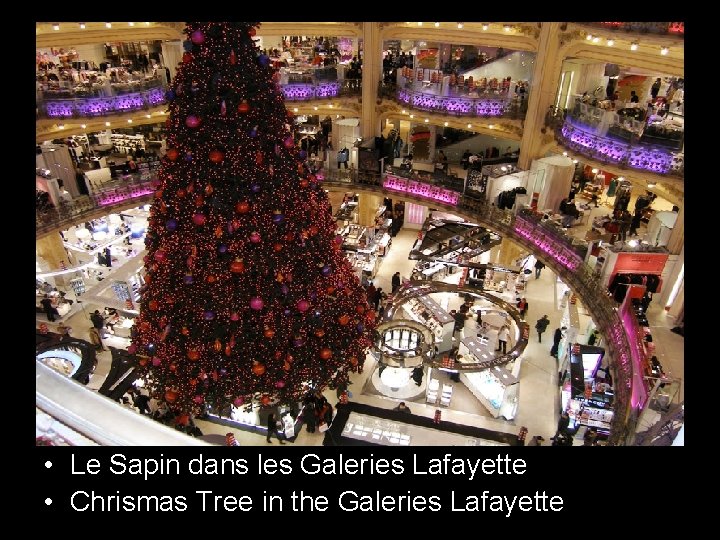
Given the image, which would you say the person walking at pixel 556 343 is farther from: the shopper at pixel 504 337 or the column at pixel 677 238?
the column at pixel 677 238

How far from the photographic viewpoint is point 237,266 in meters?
8.32

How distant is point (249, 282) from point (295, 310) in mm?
1139

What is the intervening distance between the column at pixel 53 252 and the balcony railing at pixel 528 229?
2.02 m

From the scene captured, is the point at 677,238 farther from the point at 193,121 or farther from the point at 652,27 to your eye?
the point at 193,121

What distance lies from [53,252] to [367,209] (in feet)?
45.0

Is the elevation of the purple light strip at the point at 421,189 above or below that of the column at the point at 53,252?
above

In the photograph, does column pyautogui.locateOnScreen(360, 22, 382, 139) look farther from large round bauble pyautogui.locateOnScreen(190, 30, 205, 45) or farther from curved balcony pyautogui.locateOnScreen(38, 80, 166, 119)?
large round bauble pyautogui.locateOnScreen(190, 30, 205, 45)

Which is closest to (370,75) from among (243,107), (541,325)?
(541,325)

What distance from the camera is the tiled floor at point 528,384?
12852 millimetres

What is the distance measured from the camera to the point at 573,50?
16.5 meters

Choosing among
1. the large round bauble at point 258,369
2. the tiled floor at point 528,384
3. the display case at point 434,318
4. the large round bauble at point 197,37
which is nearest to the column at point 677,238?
the tiled floor at point 528,384

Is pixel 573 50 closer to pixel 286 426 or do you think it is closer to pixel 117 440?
pixel 286 426

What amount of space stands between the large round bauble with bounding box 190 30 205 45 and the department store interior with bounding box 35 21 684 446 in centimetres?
41

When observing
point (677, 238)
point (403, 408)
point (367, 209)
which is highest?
point (677, 238)
